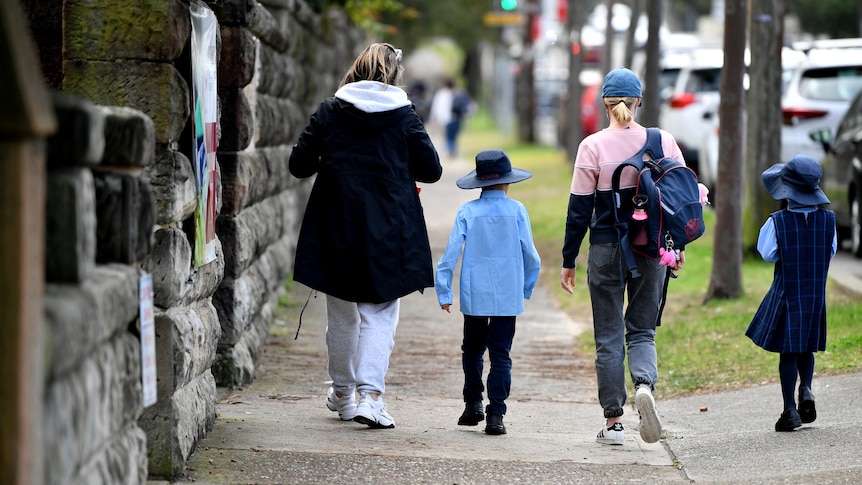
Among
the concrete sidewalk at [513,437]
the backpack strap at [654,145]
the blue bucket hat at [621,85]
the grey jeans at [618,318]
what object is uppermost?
the blue bucket hat at [621,85]

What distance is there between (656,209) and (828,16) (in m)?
27.9

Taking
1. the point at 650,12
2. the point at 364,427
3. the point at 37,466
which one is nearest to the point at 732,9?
the point at 650,12

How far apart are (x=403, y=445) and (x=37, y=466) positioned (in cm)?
295

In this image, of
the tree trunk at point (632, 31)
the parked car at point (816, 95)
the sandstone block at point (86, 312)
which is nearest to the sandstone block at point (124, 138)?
the sandstone block at point (86, 312)

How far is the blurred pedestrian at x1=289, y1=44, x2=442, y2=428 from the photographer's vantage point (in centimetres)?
606

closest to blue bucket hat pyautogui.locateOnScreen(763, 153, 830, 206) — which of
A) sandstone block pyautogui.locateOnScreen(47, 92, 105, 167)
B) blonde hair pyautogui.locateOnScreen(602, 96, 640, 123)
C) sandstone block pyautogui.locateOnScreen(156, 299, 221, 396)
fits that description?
blonde hair pyautogui.locateOnScreen(602, 96, 640, 123)

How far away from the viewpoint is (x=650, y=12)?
1427 centimetres

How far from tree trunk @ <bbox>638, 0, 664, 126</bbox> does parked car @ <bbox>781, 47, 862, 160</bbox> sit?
1490 mm

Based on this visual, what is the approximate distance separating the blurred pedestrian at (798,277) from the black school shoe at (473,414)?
4.49 feet

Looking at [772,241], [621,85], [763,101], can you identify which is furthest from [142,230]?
[763,101]

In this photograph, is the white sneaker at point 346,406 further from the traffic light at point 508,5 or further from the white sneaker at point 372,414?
the traffic light at point 508,5

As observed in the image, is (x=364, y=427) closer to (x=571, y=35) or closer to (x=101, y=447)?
(x=101, y=447)

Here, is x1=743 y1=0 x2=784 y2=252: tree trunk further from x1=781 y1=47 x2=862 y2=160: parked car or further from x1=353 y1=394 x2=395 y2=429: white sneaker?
x1=353 y1=394 x2=395 y2=429: white sneaker

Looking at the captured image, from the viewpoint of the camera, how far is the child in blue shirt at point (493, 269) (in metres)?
6.24
